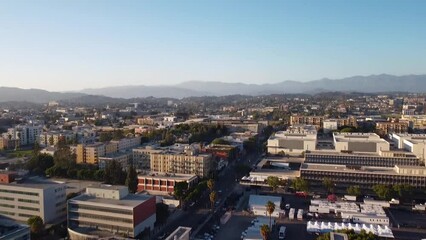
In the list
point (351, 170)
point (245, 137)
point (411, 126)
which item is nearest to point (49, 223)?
point (351, 170)

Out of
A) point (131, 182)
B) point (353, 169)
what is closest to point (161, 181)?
point (131, 182)

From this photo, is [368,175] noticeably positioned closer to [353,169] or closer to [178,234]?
[353,169]

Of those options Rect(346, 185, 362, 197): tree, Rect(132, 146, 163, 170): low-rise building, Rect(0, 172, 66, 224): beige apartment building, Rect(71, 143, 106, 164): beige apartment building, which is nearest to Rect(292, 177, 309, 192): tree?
Rect(346, 185, 362, 197): tree

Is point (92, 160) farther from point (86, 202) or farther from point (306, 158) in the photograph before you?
point (306, 158)

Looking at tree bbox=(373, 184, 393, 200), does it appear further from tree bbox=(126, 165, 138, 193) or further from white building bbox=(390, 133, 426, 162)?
tree bbox=(126, 165, 138, 193)

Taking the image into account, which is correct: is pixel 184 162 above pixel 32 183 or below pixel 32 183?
below

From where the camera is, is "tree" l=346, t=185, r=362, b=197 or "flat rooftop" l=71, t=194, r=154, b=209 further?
"tree" l=346, t=185, r=362, b=197
